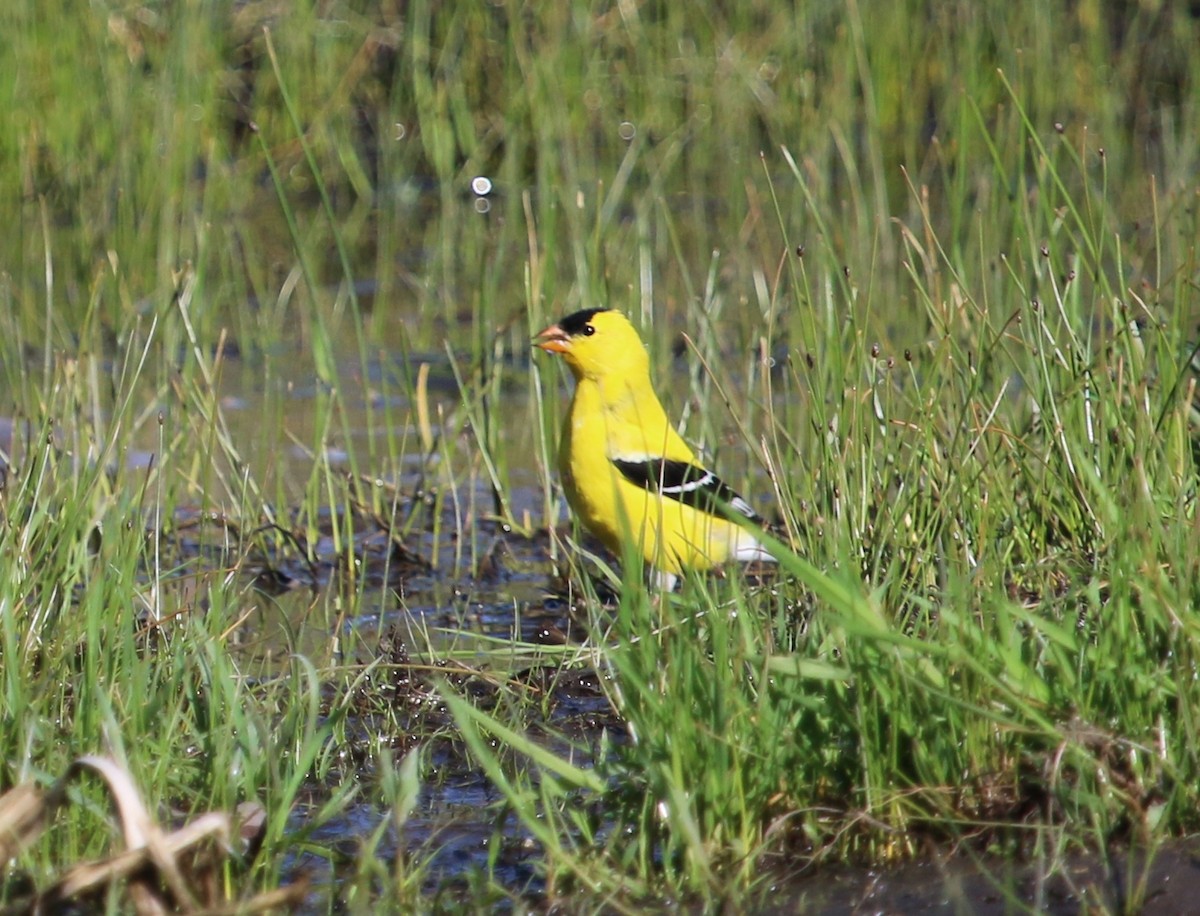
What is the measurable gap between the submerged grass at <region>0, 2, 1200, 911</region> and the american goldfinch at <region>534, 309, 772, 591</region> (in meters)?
0.19

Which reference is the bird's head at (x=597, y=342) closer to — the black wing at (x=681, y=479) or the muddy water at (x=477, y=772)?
the black wing at (x=681, y=479)

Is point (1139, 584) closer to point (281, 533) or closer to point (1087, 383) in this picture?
point (1087, 383)

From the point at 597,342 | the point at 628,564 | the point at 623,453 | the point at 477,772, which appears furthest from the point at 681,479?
the point at 628,564

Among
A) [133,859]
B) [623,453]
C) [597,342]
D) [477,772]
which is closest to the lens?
[133,859]

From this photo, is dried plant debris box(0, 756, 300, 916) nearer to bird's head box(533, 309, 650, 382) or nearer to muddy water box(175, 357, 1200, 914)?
muddy water box(175, 357, 1200, 914)

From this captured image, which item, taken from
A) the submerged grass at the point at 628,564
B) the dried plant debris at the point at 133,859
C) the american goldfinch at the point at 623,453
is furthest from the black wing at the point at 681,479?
the dried plant debris at the point at 133,859

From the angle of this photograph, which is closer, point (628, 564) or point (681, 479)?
point (628, 564)

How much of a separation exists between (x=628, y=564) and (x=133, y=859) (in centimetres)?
81

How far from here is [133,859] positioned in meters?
2.14

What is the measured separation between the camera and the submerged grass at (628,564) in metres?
2.42

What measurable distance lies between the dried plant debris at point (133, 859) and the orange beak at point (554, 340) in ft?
8.40

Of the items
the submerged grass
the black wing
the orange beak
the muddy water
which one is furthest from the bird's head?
the muddy water

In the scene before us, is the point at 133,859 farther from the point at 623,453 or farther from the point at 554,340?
the point at 554,340

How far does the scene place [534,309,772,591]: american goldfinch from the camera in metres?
4.34
